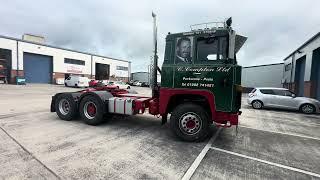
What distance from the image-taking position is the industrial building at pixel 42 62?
1319 inches

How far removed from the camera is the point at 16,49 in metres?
33.9

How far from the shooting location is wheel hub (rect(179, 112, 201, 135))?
5822 millimetres

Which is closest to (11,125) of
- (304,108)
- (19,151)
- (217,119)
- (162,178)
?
(19,151)

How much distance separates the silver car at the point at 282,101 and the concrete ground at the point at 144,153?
6789 mm

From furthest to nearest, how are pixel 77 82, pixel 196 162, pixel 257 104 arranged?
pixel 77 82 < pixel 257 104 < pixel 196 162

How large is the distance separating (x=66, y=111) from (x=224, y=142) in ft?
19.8

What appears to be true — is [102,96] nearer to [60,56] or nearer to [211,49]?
[211,49]

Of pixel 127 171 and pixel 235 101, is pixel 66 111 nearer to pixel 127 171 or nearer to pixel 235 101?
pixel 127 171

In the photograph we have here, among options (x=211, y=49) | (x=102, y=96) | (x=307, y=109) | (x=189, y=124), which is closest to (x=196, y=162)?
(x=189, y=124)

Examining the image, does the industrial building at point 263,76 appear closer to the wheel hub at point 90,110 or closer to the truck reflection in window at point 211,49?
the truck reflection in window at point 211,49

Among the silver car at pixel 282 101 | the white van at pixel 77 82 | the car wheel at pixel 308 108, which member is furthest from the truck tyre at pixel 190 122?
the white van at pixel 77 82

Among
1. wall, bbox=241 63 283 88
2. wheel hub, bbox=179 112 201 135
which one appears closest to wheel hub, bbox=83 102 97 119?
wheel hub, bbox=179 112 201 135

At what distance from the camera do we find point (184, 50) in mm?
6035

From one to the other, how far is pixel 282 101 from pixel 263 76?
24.7 meters
